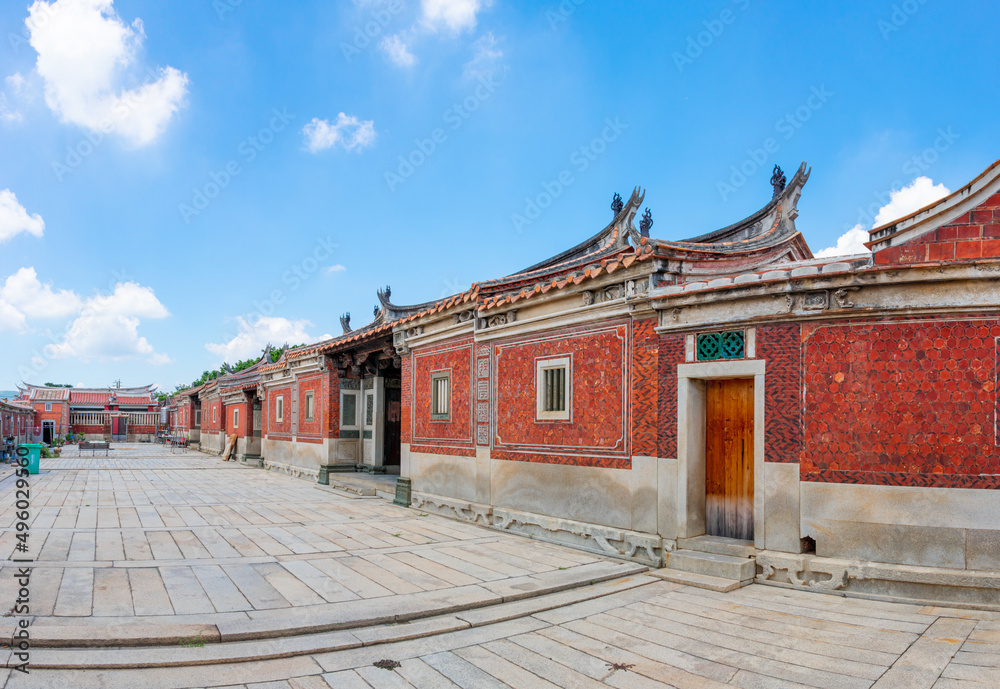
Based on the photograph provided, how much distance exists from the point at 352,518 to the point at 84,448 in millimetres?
24697

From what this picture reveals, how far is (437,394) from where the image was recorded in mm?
11211

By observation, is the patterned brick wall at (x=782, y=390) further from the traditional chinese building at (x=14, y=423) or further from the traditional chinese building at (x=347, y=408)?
the traditional chinese building at (x=14, y=423)

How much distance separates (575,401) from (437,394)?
3845 mm

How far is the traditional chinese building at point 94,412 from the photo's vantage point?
45281 millimetres

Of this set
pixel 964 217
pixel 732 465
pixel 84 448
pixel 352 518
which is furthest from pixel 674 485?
pixel 84 448

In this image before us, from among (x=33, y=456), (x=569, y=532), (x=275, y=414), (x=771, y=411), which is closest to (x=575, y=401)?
(x=569, y=532)

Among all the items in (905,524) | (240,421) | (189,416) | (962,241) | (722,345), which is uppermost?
(962,241)

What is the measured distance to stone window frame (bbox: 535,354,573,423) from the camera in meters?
8.02

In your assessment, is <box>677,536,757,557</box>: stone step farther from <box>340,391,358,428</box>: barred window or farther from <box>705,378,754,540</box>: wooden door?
<box>340,391,358,428</box>: barred window

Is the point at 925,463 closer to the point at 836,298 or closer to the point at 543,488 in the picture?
the point at 836,298

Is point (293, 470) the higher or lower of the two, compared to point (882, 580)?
lower

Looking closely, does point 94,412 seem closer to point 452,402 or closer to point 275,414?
point 275,414

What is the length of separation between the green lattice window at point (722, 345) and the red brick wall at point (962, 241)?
4.88ft

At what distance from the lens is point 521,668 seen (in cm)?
410
